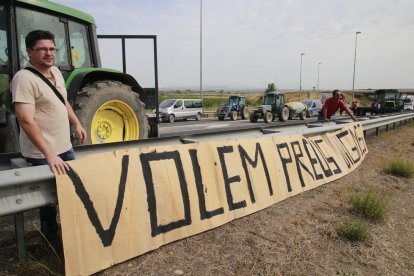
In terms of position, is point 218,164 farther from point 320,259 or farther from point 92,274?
point 92,274

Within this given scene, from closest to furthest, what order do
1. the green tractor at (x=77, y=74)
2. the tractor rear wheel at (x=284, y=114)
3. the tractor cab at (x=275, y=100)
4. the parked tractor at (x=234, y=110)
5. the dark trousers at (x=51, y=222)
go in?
the dark trousers at (x=51, y=222) → the green tractor at (x=77, y=74) → the tractor rear wheel at (x=284, y=114) → the tractor cab at (x=275, y=100) → the parked tractor at (x=234, y=110)

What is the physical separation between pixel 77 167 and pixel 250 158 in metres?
2.11

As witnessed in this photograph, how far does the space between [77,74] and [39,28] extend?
0.76 meters

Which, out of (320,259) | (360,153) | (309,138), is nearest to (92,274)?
(320,259)

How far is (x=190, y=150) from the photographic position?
3.49 metres

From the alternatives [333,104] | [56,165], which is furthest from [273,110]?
[56,165]

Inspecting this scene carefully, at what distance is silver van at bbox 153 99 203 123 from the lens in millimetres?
27003

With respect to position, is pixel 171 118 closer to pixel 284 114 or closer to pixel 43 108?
pixel 284 114

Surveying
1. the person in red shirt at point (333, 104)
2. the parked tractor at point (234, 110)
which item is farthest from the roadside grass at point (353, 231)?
the parked tractor at point (234, 110)

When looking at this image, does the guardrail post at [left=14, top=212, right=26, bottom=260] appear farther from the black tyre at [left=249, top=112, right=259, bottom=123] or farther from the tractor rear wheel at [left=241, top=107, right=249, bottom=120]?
the tractor rear wheel at [left=241, top=107, right=249, bottom=120]

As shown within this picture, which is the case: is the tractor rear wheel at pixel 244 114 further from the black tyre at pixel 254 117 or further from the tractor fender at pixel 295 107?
the black tyre at pixel 254 117

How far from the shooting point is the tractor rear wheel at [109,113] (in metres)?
4.78

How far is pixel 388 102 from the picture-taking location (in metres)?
35.5

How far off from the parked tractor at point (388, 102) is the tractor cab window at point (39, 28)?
35022 mm
